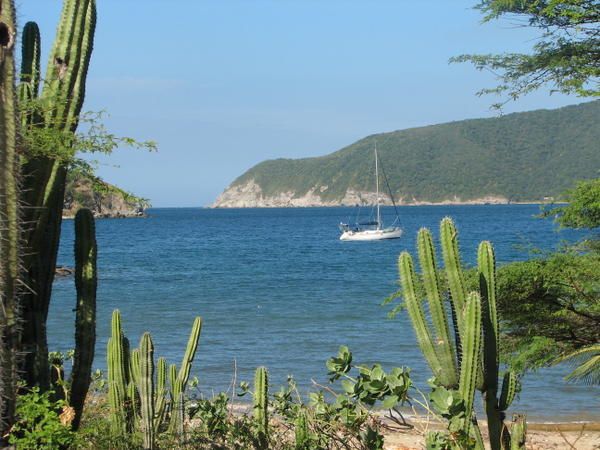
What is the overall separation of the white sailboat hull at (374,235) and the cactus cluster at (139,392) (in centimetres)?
6826

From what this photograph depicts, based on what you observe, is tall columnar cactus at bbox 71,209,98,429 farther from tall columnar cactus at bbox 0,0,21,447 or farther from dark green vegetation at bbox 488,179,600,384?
dark green vegetation at bbox 488,179,600,384

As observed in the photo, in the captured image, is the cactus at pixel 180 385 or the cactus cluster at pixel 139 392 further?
the cactus at pixel 180 385

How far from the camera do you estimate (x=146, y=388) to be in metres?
7.27

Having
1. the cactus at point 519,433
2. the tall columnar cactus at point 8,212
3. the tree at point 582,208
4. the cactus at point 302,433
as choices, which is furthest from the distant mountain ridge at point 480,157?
the tall columnar cactus at point 8,212

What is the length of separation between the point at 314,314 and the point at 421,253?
21.5 metres

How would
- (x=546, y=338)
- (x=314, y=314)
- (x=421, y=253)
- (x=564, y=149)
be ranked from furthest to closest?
1. (x=564, y=149)
2. (x=314, y=314)
3. (x=546, y=338)
4. (x=421, y=253)

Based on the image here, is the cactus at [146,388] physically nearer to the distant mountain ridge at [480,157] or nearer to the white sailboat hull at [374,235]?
the white sailboat hull at [374,235]

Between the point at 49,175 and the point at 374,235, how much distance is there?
7135cm

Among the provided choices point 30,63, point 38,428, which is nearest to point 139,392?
point 38,428

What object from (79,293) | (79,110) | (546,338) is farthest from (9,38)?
(546,338)

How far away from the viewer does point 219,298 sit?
108ft

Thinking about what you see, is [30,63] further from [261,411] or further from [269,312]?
[269,312]

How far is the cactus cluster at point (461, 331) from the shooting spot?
5.45 m

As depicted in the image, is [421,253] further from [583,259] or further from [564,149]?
[564,149]
